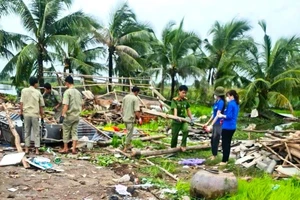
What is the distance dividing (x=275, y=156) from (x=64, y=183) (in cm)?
443

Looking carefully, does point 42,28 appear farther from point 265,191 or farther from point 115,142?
point 265,191

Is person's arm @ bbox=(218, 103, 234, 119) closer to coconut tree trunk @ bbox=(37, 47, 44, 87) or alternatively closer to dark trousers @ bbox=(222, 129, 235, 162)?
dark trousers @ bbox=(222, 129, 235, 162)

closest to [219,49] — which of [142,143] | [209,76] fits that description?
[209,76]

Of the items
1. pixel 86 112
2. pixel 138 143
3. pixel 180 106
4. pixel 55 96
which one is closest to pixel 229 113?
pixel 180 106

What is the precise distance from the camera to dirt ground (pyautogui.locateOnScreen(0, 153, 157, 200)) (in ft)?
19.6

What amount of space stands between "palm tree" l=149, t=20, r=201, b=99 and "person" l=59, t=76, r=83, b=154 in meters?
18.9

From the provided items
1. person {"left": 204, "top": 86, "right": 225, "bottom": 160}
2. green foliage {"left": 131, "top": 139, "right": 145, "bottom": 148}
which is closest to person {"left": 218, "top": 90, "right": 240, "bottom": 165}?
person {"left": 204, "top": 86, "right": 225, "bottom": 160}

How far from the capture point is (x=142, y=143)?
11031mm

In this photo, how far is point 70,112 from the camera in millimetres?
9047

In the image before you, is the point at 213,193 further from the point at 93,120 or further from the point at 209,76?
the point at 209,76

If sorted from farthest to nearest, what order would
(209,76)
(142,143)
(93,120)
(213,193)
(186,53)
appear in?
(209,76) → (186,53) → (93,120) → (142,143) → (213,193)

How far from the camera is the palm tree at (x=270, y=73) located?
21578 millimetres

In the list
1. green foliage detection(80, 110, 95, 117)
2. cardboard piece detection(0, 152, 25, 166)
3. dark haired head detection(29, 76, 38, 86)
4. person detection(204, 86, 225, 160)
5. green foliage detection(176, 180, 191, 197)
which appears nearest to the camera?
green foliage detection(176, 180, 191, 197)

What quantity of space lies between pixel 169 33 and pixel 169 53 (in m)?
1.74
